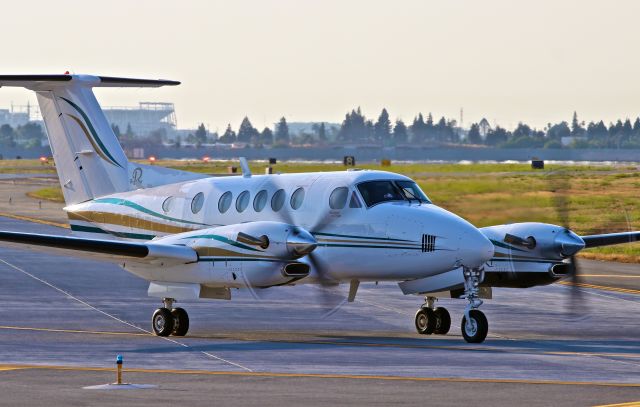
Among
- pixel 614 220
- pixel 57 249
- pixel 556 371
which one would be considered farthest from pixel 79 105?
pixel 614 220

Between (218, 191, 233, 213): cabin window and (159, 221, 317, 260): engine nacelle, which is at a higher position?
(218, 191, 233, 213): cabin window

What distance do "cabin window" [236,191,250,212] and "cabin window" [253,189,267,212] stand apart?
0.26 meters

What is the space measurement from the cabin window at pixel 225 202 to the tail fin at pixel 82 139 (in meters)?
3.86

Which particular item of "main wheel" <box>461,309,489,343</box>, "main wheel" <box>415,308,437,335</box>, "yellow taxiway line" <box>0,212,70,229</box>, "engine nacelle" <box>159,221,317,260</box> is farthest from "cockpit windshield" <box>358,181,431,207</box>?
"yellow taxiway line" <box>0,212,70,229</box>

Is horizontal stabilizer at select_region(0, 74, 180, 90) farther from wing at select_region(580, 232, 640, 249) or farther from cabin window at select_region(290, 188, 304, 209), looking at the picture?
wing at select_region(580, 232, 640, 249)

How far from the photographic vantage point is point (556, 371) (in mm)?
20672

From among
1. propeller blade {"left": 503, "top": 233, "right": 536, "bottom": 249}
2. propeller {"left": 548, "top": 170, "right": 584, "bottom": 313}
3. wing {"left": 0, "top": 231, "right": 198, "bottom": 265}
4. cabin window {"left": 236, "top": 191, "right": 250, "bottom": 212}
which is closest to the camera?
wing {"left": 0, "top": 231, "right": 198, "bottom": 265}

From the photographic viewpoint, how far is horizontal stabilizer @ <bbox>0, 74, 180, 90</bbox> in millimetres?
29708

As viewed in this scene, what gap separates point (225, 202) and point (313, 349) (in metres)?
5.35

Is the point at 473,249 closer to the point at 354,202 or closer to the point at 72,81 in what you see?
the point at 354,202

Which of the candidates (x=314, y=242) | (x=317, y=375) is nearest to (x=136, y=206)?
(x=314, y=242)

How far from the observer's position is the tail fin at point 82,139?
A: 3100cm

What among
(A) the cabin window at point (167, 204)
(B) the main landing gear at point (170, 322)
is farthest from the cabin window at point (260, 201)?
(B) the main landing gear at point (170, 322)

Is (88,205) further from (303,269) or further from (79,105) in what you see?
(303,269)
